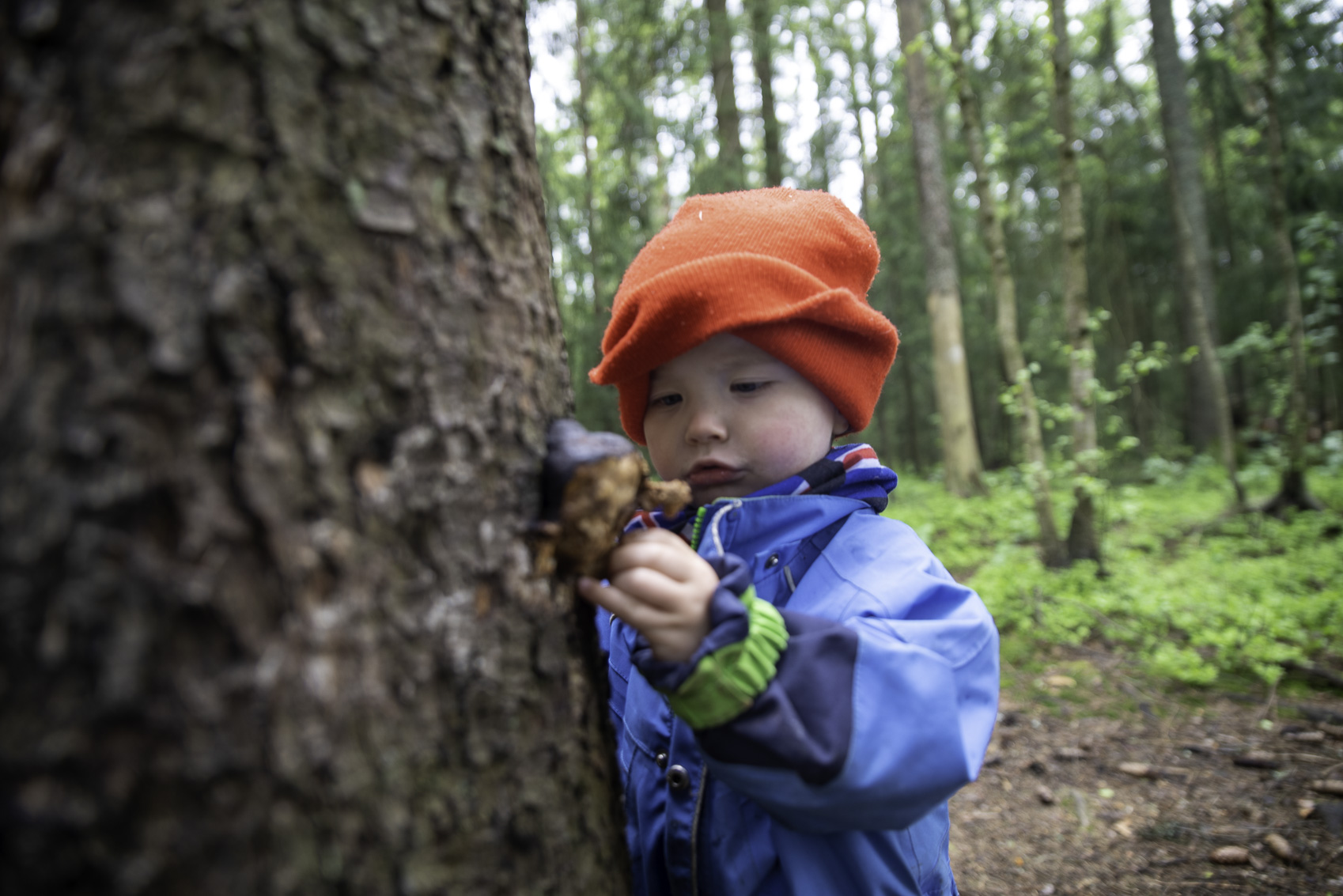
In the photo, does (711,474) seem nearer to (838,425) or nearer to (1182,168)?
(838,425)

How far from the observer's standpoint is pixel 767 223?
175 cm

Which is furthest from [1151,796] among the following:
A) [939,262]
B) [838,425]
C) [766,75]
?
[766,75]

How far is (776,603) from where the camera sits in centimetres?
160

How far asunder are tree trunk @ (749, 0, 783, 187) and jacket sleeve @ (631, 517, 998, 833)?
7.40 metres

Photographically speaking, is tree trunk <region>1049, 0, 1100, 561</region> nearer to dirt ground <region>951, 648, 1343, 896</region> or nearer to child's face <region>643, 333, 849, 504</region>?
dirt ground <region>951, 648, 1343, 896</region>

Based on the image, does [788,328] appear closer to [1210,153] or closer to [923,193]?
[923,193]

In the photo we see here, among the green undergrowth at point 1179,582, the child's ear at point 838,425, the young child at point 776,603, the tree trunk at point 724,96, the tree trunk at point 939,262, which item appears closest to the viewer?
the young child at point 776,603

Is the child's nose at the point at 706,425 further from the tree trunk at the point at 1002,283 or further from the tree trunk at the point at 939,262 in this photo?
the tree trunk at the point at 939,262

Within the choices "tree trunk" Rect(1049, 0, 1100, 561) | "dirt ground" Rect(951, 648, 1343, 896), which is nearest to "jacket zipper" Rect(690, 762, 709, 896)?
"dirt ground" Rect(951, 648, 1343, 896)

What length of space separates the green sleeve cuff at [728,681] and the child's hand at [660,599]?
45 millimetres

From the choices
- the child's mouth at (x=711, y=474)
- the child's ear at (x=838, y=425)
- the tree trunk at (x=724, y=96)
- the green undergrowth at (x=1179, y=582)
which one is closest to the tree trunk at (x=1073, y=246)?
the green undergrowth at (x=1179, y=582)

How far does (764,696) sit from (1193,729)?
3.95 metres

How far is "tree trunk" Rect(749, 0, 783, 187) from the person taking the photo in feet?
27.2

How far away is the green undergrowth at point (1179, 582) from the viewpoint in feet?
14.8
